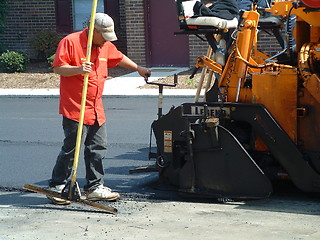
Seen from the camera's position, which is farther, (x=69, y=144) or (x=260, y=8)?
(x=260, y=8)

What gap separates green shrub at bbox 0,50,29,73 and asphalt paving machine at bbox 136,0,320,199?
1325 cm

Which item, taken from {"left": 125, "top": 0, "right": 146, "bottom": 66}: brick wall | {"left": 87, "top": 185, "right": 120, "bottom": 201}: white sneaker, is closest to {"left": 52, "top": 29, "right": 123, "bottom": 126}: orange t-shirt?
{"left": 87, "top": 185, "right": 120, "bottom": 201}: white sneaker

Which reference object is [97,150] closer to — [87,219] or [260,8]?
[87,219]

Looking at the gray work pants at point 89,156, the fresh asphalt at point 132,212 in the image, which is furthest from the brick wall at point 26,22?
the gray work pants at point 89,156

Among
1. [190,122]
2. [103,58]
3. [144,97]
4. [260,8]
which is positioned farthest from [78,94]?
[144,97]

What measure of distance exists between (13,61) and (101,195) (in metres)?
13.4

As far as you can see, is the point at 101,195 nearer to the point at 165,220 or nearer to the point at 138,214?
the point at 138,214

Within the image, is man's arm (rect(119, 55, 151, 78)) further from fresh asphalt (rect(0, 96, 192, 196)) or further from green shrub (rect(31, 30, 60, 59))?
green shrub (rect(31, 30, 60, 59))

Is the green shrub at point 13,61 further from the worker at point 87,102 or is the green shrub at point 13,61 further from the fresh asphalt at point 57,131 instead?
the worker at point 87,102

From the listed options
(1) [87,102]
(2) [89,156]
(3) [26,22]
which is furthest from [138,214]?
(3) [26,22]

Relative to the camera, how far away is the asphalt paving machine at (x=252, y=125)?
639 cm

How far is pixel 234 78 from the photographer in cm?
688

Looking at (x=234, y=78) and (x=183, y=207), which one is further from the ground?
(x=234, y=78)

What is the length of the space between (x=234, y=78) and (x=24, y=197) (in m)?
2.39
